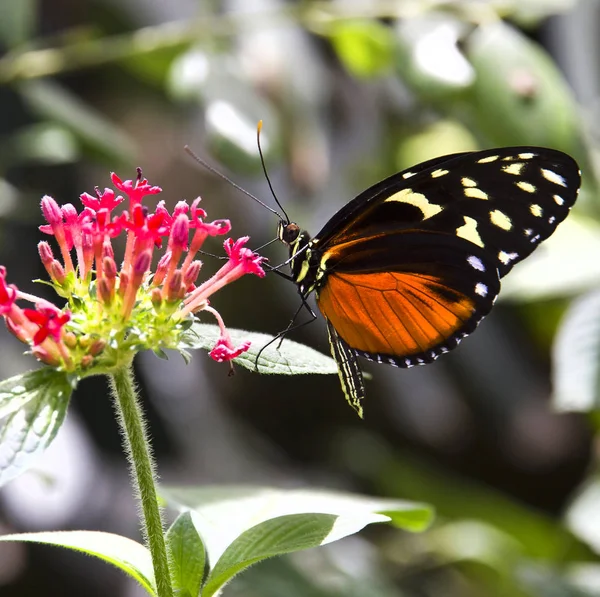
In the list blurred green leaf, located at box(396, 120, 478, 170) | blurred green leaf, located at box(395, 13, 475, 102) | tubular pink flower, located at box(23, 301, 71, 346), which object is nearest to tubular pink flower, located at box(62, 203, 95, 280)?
tubular pink flower, located at box(23, 301, 71, 346)

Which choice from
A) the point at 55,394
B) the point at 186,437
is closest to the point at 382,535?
the point at 186,437

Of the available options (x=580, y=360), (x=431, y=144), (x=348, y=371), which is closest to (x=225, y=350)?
(x=348, y=371)

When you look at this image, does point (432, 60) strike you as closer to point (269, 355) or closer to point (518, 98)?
point (518, 98)

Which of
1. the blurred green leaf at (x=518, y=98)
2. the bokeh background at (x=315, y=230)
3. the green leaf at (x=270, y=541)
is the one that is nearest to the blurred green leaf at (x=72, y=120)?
the bokeh background at (x=315, y=230)

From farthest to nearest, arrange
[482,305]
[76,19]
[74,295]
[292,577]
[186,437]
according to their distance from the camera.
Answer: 1. [76,19]
2. [186,437]
3. [292,577]
4. [482,305]
5. [74,295]

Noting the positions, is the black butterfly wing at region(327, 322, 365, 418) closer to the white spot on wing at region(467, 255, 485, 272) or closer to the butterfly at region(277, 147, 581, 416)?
the butterfly at region(277, 147, 581, 416)

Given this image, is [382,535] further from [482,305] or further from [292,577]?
[482,305]
